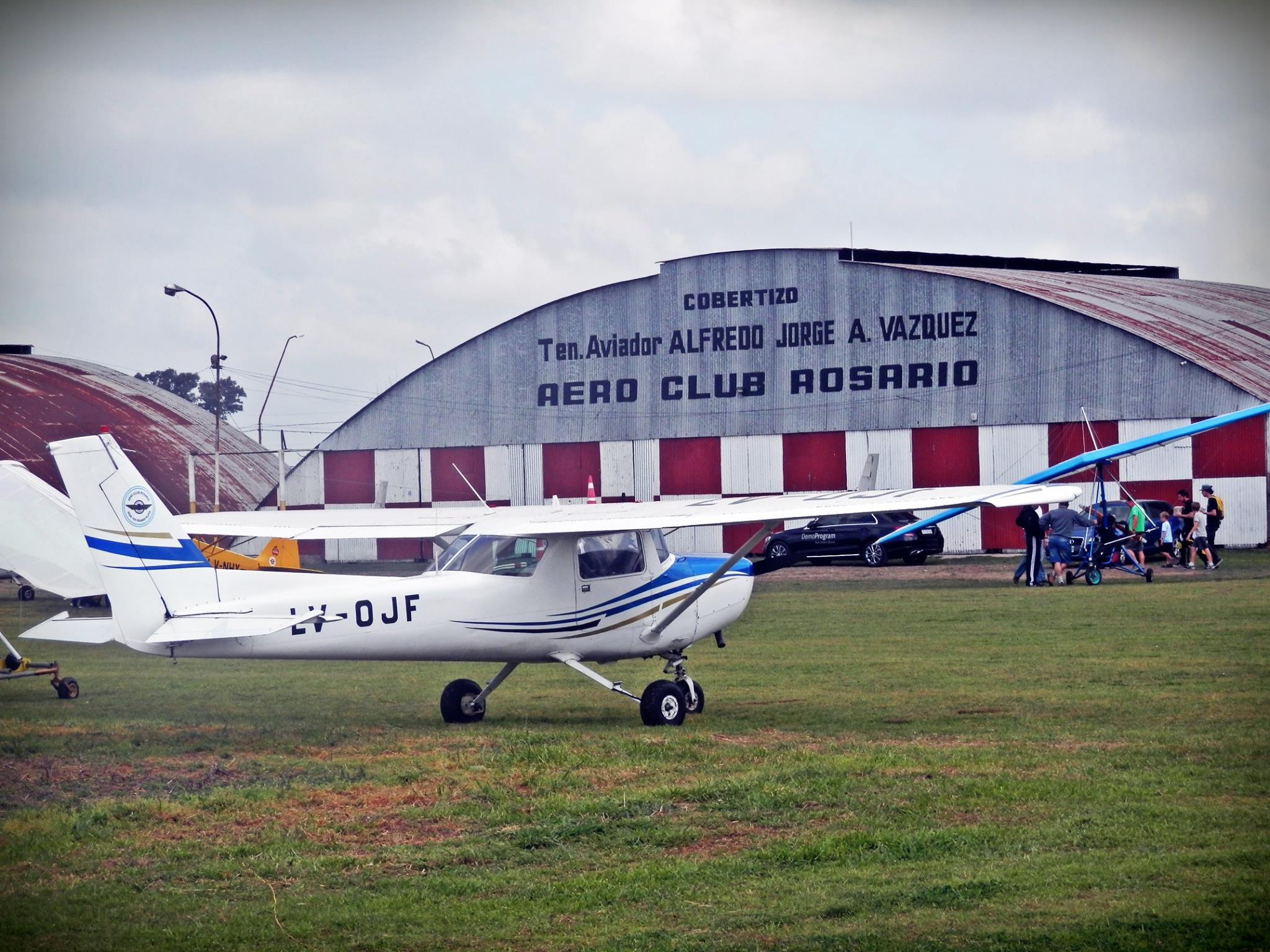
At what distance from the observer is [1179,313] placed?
4478 cm

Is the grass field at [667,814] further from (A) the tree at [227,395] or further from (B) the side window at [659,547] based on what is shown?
(A) the tree at [227,395]

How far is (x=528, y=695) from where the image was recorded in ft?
50.7

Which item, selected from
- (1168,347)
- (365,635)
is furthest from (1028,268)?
(365,635)

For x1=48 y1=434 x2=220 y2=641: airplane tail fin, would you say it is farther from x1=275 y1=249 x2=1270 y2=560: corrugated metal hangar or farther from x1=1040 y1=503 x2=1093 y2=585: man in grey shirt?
x1=275 y1=249 x2=1270 y2=560: corrugated metal hangar

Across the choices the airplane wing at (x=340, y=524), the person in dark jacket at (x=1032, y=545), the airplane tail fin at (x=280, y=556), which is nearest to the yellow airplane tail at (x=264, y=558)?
the airplane tail fin at (x=280, y=556)

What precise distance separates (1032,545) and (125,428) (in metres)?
37.2

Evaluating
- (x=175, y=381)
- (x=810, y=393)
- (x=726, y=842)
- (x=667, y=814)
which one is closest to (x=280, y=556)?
(x=667, y=814)

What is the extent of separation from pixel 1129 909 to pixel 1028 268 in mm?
53615

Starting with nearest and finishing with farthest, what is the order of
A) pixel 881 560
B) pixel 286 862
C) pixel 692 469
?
pixel 286 862 < pixel 881 560 < pixel 692 469

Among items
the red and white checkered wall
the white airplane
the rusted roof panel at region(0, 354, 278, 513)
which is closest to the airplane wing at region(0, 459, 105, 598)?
the white airplane

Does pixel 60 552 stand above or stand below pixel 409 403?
below

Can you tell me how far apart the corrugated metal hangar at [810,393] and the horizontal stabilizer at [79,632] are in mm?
30404

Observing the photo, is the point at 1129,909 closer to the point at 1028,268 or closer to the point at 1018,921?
the point at 1018,921

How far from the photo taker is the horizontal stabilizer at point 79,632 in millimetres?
12898
